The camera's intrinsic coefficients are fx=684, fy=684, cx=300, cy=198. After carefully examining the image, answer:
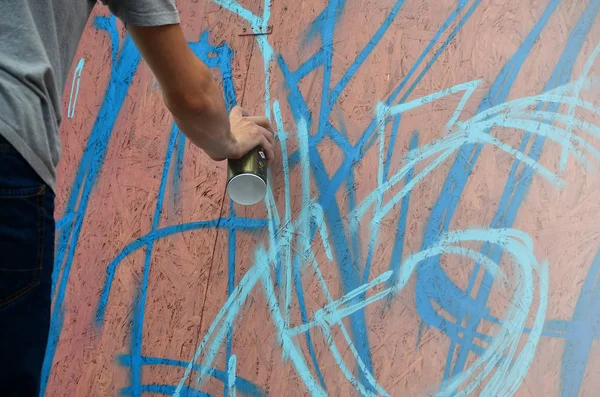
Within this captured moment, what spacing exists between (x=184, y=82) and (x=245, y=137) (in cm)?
46

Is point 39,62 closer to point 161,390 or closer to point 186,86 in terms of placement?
point 186,86

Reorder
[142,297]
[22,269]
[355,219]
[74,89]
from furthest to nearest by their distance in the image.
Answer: [74,89] → [142,297] → [355,219] → [22,269]

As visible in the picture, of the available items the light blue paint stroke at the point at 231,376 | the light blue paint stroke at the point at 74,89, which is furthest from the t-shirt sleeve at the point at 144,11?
the light blue paint stroke at the point at 74,89

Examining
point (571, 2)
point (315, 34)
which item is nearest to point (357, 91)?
point (315, 34)

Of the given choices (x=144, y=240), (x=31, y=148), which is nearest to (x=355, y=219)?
(x=144, y=240)

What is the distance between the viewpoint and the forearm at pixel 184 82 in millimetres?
1273

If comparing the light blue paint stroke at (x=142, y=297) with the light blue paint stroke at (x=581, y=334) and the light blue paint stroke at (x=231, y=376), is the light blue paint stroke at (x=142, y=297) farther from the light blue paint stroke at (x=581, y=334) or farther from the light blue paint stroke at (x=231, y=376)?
the light blue paint stroke at (x=581, y=334)

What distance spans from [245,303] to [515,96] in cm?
94

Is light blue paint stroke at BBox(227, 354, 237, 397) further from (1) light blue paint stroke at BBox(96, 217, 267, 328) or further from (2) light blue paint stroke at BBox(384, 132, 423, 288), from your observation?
(2) light blue paint stroke at BBox(384, 132, 423, 288)

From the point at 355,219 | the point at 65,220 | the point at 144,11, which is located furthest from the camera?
the point at 65,220

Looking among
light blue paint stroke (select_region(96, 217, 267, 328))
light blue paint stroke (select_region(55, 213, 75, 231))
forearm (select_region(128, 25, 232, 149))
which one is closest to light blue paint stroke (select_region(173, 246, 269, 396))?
light blue paint stroke (select_region(96, 217, 267, 328))

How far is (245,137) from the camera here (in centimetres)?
183

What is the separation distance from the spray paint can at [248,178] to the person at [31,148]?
2.00ft

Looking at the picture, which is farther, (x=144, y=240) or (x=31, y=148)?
(x=144, y=240)
